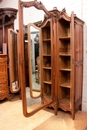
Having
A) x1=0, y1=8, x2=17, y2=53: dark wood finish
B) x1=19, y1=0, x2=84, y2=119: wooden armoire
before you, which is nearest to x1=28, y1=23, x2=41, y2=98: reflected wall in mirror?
x1=19, y1=0, x2=84, y2=119: wooden armoire

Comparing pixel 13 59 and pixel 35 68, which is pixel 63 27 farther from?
pixel 13 59

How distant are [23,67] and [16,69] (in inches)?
67.6

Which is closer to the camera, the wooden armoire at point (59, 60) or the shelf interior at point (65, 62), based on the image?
the wooden armoire at point (59, 60)

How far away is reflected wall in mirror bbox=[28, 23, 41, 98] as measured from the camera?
222 centimetres

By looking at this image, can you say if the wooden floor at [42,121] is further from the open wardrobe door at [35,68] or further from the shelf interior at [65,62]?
the shelf interior at [65,62]

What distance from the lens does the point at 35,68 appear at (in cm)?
238

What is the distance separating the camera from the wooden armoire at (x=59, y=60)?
2432 millimetres

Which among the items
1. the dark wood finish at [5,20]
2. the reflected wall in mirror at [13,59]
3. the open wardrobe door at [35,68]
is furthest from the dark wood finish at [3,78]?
the open wardrobe door at [35,68]

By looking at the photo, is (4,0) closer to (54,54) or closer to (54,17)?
(54,17)

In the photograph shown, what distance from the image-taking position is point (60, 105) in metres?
2.68

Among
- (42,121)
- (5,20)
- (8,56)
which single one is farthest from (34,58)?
(5,20)

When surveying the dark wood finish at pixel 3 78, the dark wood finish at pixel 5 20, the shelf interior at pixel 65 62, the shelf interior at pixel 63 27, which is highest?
the dark wood finish at pixel 5 20

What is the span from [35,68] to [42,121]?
934mm

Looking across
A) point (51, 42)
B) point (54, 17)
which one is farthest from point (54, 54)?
point (54, 17)
